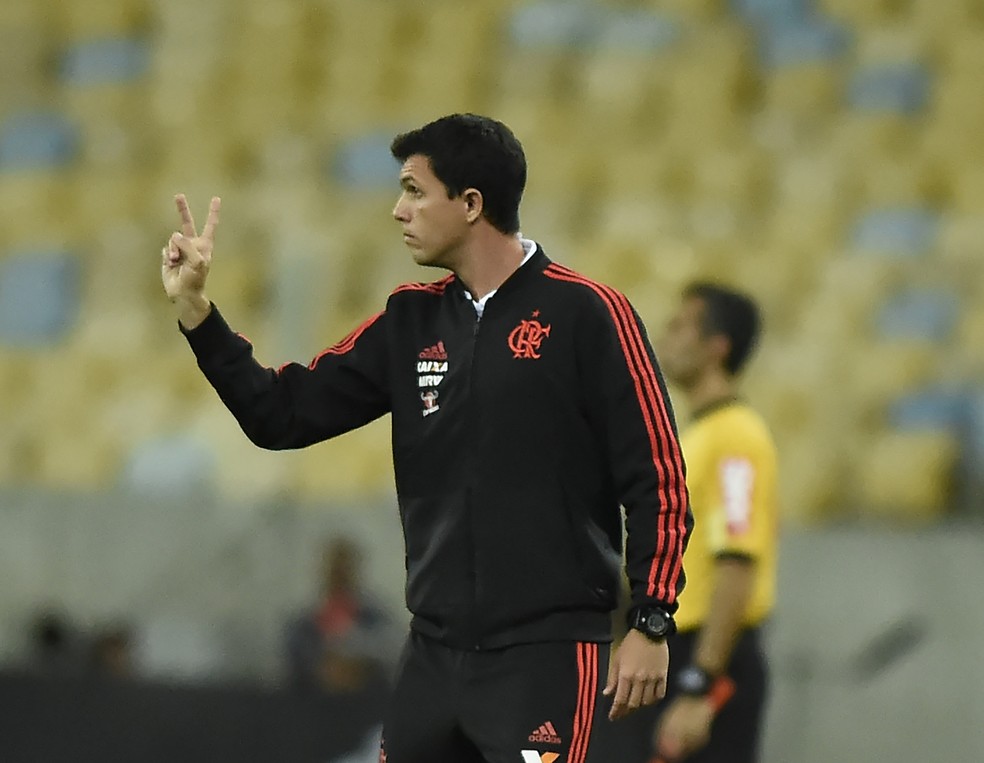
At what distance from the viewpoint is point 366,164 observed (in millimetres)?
11125

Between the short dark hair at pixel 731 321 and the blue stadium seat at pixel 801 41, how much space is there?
491 cm

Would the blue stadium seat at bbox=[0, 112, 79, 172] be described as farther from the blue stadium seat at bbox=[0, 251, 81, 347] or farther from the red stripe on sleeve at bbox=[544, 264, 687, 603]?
the red stripe on sleeve at bbox=[544, 264, 687, 603]

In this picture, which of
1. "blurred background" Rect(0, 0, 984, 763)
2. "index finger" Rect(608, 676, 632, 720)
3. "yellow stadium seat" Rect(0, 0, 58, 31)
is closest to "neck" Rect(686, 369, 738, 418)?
"index finger" Rect(608, 676, 632, 720)

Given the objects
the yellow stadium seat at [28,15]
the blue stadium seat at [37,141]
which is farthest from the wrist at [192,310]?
the yellow stadium seat at [28,15]

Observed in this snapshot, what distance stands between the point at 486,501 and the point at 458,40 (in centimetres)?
778

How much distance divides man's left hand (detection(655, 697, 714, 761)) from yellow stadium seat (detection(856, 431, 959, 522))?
306cm

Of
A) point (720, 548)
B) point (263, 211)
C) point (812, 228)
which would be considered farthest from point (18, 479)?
point (720, 548)

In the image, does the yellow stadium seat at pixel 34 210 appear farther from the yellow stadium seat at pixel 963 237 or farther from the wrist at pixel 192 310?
the wrist at pixel 192 310

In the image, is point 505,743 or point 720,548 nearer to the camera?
point 505,743

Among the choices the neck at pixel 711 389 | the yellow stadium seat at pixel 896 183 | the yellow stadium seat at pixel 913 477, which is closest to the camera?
the neck at pixel 711 389

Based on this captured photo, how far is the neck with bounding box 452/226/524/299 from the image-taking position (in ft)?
13.7

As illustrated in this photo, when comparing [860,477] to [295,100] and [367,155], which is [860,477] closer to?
[367,155]

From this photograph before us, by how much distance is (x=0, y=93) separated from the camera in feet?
40.5

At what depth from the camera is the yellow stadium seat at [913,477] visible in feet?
27.4
